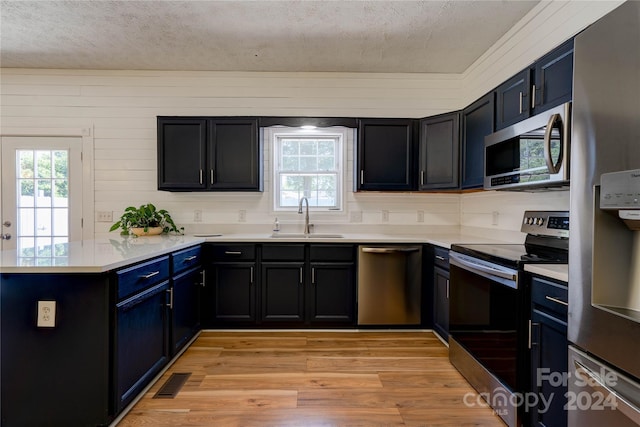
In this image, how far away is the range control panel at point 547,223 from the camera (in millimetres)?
2012

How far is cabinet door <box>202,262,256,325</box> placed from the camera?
3146mm

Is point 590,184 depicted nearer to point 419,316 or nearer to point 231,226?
point 419,316

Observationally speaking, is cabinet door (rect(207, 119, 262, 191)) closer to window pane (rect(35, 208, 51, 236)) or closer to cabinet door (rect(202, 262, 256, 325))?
cabinet door (rect(202, 262, 256, 325))

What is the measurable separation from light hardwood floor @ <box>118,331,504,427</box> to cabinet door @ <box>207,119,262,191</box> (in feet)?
4.92

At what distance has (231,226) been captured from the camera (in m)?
3.72

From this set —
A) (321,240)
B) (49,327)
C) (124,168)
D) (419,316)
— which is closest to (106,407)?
(49,327)

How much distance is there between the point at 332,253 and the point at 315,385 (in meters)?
1.21

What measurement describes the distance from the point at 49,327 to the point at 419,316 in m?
2.77

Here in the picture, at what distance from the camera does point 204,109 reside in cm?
370

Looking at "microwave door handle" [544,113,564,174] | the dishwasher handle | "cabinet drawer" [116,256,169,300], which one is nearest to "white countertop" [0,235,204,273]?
"cabinet drawer" [116,256,169,300]

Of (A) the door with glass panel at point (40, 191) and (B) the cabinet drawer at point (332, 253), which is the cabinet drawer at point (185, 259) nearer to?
(B) the cabinet drawer at point (332, 253)

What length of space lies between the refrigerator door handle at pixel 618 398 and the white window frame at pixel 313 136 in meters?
2.73

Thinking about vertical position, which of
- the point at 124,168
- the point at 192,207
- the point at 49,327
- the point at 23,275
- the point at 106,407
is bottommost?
the point at 106,407

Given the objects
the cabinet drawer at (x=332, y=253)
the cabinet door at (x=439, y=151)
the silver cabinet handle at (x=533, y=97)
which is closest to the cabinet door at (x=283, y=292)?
the cabinet drawer at (x=332, y=253)
